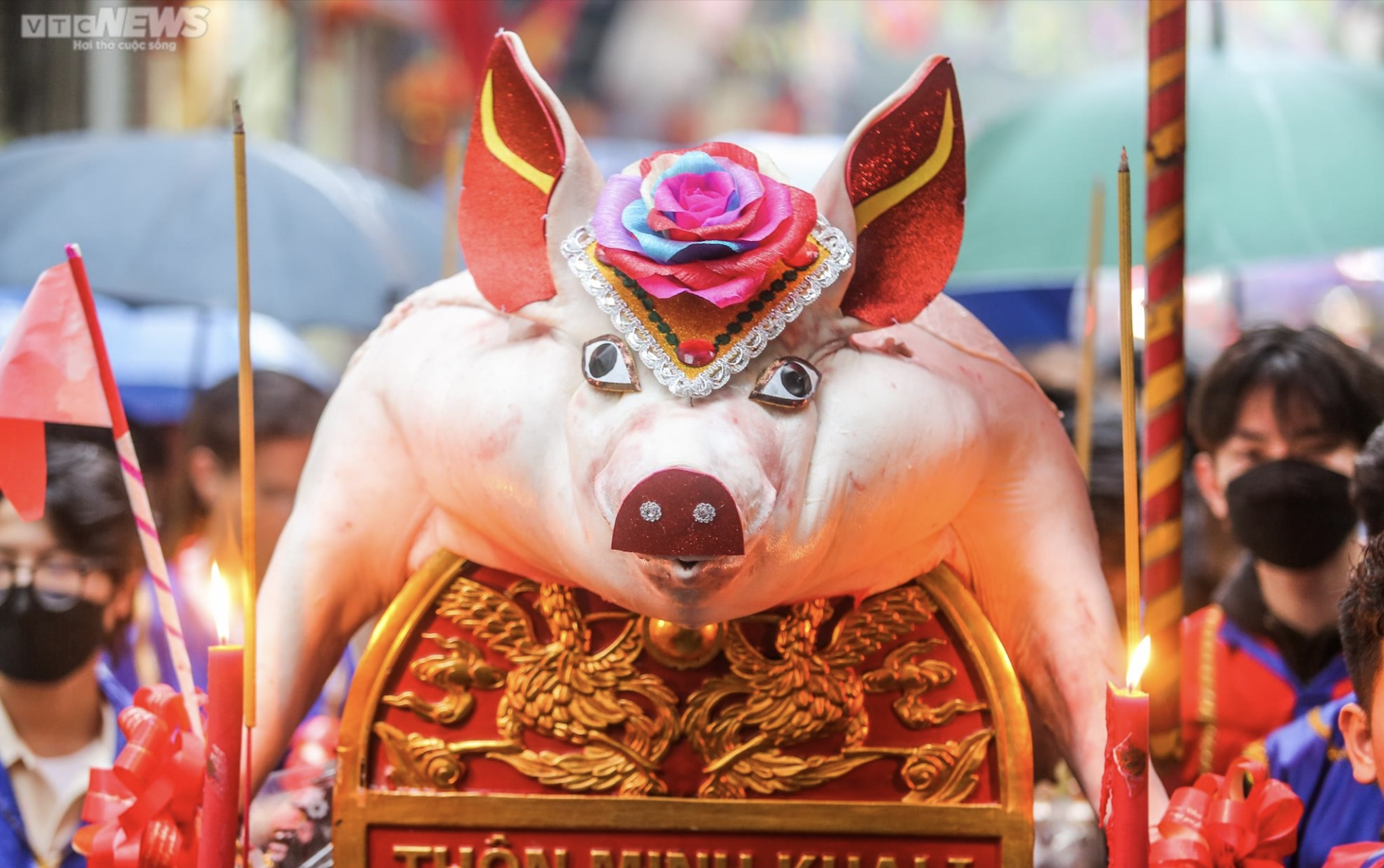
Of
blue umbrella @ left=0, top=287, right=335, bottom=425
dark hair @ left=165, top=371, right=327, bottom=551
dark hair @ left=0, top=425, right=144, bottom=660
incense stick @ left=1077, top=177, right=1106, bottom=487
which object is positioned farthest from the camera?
blue umbrella @ left=0, top=287, right=335, bottom=425

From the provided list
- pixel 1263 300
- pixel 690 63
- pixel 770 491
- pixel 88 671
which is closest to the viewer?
pixel 770 491

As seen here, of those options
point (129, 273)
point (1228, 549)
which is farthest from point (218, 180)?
point (1228, 549)

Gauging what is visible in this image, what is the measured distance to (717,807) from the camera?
120cm

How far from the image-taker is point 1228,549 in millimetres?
2502

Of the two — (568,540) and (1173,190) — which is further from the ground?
(1173,190)

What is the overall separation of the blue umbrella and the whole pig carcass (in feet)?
5.19

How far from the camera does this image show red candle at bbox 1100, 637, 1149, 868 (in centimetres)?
101

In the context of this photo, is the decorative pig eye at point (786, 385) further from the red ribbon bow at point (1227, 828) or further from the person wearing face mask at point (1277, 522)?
the person wearing face mask at point (1277, 522)

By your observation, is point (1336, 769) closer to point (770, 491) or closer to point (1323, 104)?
point (770, 491)

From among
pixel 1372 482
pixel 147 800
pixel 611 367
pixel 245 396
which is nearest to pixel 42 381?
pixel 245 396

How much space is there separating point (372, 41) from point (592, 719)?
21.0ft

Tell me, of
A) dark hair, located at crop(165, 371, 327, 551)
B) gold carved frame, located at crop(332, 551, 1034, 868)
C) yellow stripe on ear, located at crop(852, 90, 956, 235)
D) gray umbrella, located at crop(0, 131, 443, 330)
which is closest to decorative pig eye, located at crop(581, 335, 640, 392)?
yellow stripe on ear, located at crop(852, 90, 956, 235)

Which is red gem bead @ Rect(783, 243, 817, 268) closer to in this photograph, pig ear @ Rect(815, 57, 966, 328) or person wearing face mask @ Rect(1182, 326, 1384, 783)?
pig ear @ Rect(815, 57, 966, 328)

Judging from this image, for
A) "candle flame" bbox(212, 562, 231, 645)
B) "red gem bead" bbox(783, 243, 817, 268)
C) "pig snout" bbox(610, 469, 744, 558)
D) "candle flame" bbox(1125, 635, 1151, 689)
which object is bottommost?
"candle flame" bbox(1125, 635, 1151, 689)
